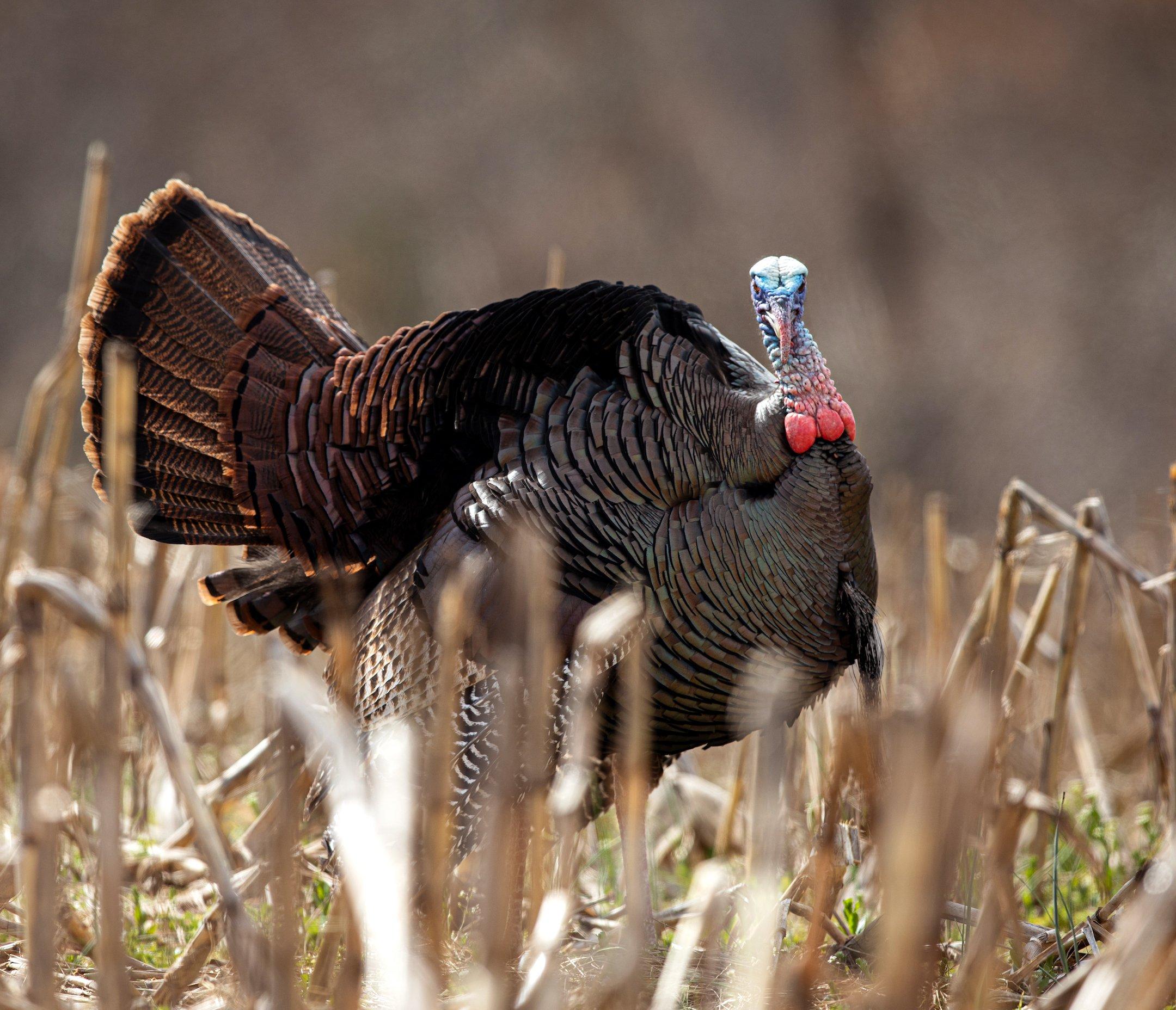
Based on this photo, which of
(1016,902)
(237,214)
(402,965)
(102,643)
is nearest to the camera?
(402,965)

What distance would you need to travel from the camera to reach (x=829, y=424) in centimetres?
273

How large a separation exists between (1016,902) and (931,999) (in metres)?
0.45

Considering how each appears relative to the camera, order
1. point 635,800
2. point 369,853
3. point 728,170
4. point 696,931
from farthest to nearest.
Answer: point 728,170 → point 635,800 → point 696,931 → point 369,853

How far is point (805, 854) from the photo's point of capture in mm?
2850

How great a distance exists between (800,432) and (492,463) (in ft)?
2.50

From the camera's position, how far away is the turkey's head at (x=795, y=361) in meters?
2.71

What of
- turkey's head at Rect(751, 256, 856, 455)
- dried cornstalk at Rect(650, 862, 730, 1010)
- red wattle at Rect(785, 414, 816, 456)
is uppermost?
turkey's head at Rect(751, 256, 856, 455)

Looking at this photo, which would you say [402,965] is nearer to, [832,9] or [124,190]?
[832,9]

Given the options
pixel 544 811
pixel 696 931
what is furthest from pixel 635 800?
pixel 696 931

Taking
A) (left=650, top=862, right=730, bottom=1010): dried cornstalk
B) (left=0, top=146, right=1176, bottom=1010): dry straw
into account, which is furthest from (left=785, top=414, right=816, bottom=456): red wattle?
(left=650, top=862, right=730, bottom=1010): dried cornstalk

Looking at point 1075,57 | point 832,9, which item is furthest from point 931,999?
point 832,9

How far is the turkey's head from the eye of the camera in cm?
271

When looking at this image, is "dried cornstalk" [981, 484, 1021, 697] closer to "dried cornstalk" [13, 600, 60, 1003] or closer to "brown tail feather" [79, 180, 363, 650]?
"brown tail feather" [79, 180, 363, 650]

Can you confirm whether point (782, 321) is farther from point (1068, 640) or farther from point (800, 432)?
point (1068, 640)
